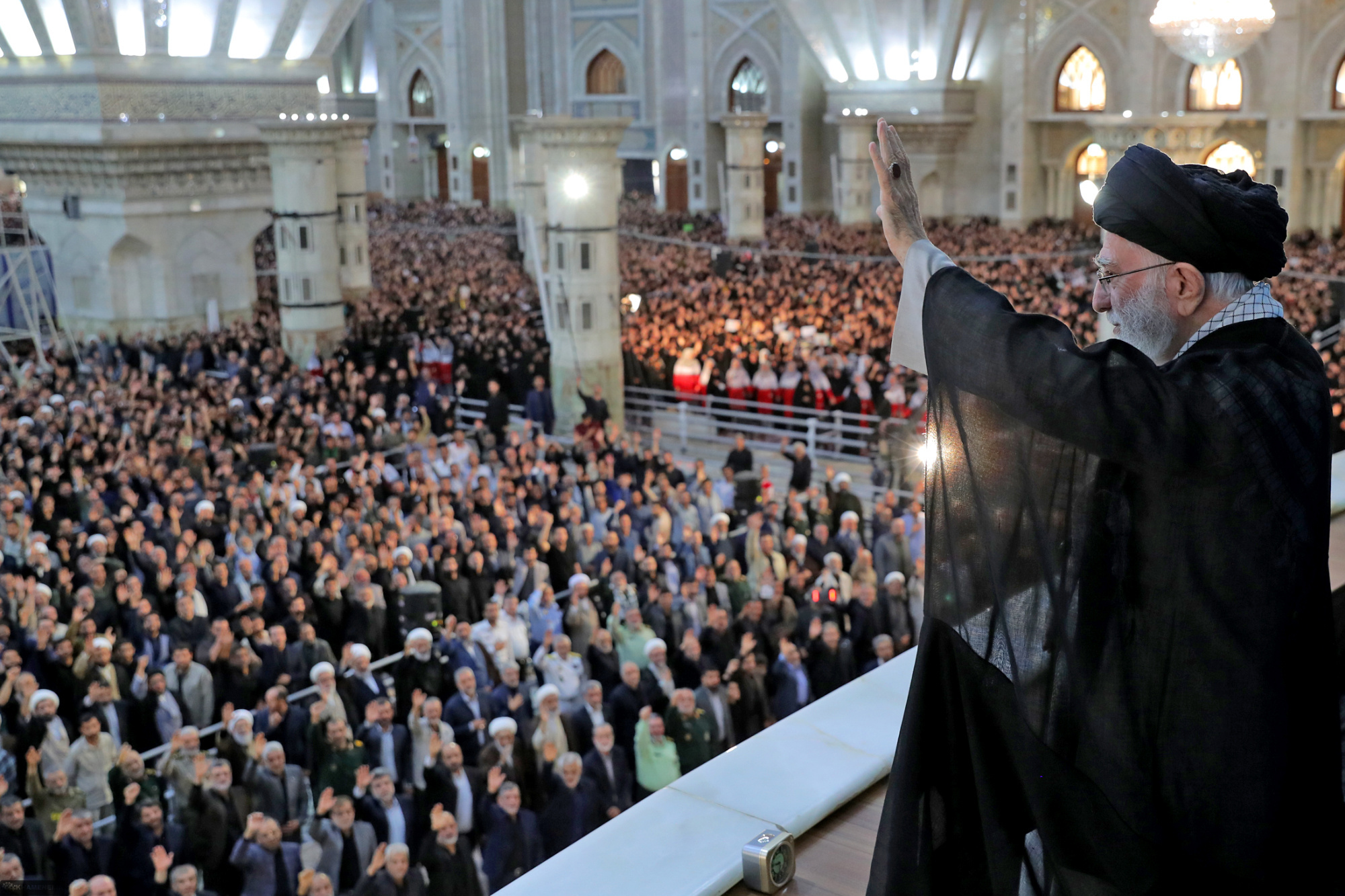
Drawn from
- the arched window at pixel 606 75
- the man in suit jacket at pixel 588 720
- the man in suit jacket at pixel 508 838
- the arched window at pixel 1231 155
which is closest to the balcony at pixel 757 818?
the man in suit jacket at pixel 508 838

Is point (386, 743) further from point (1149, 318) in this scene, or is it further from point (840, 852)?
point (1149, 318)

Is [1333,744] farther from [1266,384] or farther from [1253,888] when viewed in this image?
[1266,384]

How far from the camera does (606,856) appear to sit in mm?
2072

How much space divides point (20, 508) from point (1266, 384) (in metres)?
7.93

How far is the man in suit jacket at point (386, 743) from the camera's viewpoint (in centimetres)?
502

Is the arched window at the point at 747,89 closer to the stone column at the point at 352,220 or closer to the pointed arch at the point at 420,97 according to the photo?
the pointed arch at the point at 420,97

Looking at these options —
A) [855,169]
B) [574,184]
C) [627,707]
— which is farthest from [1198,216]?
[855,169]

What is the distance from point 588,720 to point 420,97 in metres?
32.4

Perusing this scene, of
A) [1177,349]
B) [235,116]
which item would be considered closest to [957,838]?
[1177,349]

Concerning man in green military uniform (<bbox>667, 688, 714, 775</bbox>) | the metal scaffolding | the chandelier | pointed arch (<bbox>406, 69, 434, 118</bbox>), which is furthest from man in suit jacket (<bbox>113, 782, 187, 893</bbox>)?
pointed arch (<bbox>406, 69, 434, 118</bbox>)

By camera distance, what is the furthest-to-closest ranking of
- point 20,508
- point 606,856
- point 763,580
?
point 20,508 → point 763,580 → point 606,856

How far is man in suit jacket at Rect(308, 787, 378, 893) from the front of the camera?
14.7 ft

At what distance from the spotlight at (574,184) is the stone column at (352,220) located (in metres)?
5.44

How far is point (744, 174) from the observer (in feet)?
72.2
